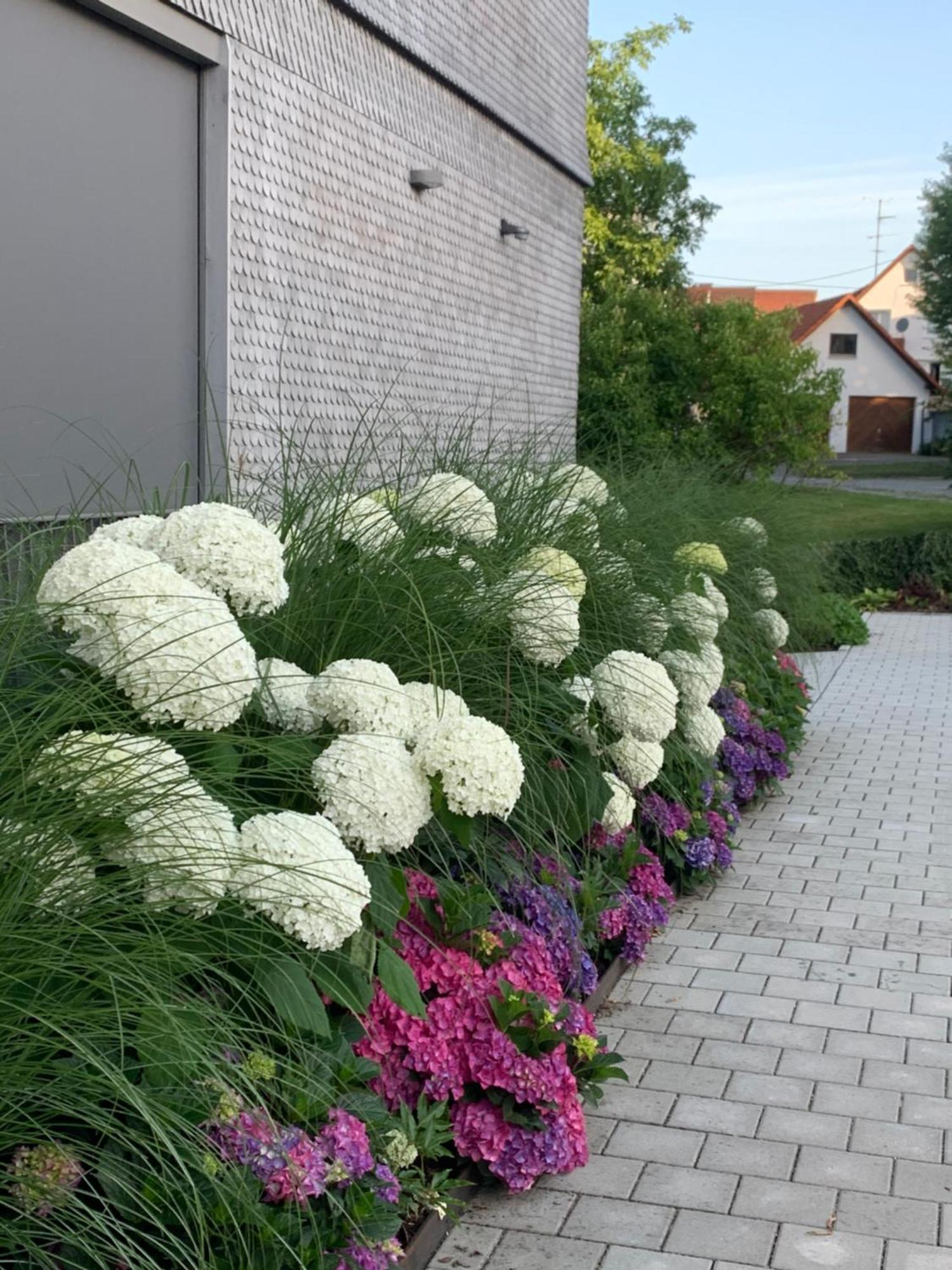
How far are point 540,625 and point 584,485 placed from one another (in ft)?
7.17

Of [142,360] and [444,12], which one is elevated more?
[444,12]

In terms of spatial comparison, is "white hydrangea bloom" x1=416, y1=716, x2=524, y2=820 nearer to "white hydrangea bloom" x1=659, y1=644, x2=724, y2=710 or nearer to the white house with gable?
"white hydrangea bloom" x1=659, y1=644, x2=724, y2=710

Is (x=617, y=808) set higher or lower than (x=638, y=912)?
higher

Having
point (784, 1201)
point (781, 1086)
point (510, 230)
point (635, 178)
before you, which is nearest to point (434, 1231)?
point (784, 1201)

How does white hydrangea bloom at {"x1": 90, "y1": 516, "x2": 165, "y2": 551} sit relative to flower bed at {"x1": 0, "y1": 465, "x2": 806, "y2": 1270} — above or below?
above

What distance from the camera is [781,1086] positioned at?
13.1 feet

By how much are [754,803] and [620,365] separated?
57.7ft

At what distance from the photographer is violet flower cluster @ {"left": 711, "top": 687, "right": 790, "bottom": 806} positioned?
22.2 feet

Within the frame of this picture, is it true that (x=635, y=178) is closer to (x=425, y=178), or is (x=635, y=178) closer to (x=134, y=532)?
(x=425, y=178)

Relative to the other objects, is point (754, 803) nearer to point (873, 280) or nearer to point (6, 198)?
point (6, 198)

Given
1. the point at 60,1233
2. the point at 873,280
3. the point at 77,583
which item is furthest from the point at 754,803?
the point at 873,280

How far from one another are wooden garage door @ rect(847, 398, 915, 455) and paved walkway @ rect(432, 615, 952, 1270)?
197 feet

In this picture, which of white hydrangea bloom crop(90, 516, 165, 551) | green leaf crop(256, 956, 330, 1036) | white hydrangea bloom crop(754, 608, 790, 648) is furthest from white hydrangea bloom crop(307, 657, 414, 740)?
white hydrangea bloom crop(754, 608, 790, 648)

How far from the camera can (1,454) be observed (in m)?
5.84
